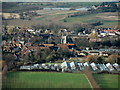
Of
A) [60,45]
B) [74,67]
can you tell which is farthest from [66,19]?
[74,67]

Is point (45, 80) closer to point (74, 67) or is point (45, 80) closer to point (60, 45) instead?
point (74, 67)

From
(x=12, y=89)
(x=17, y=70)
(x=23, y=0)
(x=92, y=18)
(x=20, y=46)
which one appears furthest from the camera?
(x=23, y=0)

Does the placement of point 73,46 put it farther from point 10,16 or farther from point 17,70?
point 10,16

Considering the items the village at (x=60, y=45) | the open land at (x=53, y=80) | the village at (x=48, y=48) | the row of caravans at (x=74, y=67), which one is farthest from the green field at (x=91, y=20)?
the open land at (x=53, y=80)

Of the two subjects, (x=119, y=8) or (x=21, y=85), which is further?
(x=119, y=8)

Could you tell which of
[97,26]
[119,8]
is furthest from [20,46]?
[119,8]

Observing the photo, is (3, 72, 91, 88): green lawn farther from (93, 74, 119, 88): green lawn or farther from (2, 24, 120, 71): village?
(2, 24, 120, 71): village

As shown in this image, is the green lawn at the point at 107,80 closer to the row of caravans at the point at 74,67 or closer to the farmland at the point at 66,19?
the row of caravans at the point at 74,67

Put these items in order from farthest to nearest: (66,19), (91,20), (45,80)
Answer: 1. (66,19)
2. (91,20)
3. (45,80)
